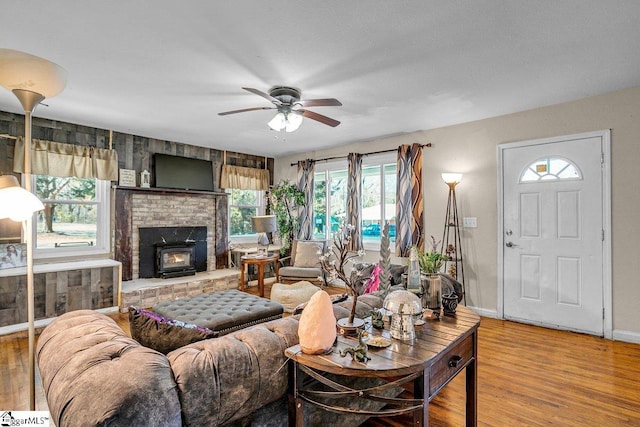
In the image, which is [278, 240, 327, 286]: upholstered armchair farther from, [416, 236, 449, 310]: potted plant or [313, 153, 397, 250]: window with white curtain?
[416, 236, 449, 310]: potted plant

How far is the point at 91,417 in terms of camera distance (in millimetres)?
934

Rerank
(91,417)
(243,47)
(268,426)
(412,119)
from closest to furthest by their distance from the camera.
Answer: (91,417) < (268,426) < (243,47) < (412,119)

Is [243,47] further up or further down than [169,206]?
further up

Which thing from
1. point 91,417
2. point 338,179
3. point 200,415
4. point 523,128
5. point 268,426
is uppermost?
point 523,128

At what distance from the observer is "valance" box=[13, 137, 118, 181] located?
3971mm

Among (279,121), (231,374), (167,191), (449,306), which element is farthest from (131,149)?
(449,306)

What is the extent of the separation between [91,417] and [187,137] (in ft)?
15.5

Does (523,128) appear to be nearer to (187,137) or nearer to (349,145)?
(349,145)

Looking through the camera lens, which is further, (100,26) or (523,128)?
(523,128)

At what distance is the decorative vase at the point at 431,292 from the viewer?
1852 millimetres

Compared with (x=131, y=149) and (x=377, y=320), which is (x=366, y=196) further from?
(x=377, y=320)

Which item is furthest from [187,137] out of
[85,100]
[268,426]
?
[268,426]

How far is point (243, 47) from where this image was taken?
235cm

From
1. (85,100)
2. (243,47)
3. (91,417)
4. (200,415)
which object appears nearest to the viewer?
(91,417)
